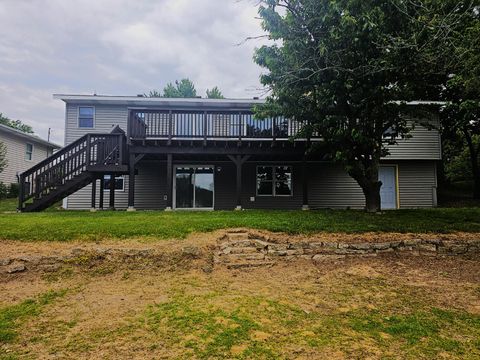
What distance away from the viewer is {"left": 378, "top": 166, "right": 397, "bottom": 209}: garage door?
1579 centimetres

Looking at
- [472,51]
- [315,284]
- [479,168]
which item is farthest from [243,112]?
[479,168]

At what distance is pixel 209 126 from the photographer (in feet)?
42.0

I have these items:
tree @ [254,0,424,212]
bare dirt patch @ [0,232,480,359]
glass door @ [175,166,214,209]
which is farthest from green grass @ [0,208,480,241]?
glass door @ [175,166,214,209]

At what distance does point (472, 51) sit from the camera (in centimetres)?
795

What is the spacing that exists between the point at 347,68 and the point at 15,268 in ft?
29.1

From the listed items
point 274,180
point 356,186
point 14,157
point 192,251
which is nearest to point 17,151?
point 14,157

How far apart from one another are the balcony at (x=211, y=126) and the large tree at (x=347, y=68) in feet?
7.69

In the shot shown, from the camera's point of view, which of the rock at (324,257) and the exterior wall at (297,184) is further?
the exterior wall at (297,184)

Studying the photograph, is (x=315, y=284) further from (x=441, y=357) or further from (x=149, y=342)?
(x=149, y=342)

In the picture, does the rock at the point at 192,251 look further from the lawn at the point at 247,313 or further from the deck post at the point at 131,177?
the deck post at the point at 131,177

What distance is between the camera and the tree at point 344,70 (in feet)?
26.7

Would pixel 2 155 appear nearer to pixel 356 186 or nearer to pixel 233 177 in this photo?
pixel 233 177

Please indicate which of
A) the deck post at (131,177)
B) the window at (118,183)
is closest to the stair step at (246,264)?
the deck post at (131,177)

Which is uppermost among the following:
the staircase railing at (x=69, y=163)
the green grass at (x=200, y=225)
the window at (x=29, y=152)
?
the window at (x=29, y=152)
